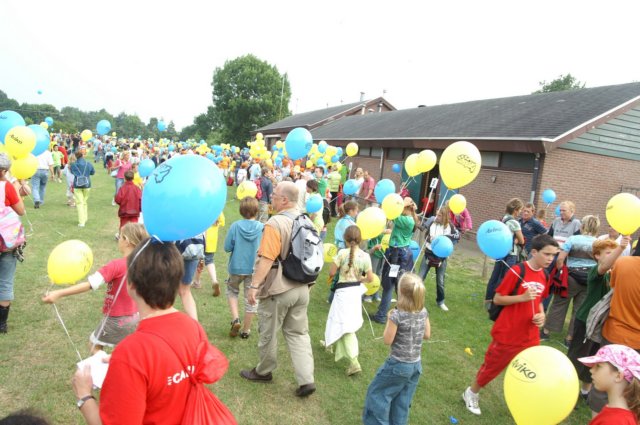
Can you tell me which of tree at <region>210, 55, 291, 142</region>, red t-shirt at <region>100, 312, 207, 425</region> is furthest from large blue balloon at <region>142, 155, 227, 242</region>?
tree at <region>210, 55, 291, 142</region>

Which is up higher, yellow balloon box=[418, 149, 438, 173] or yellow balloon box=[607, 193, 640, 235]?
yellow balloon box=[418, 149, 438, 173]

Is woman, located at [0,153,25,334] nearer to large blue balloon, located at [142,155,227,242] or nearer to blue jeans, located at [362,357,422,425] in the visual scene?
large blue balloon, located at [142,155,227,242]

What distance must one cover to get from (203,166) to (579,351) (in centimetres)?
431

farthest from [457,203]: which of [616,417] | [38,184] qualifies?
[38,184]

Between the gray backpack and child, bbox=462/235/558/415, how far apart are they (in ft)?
5.60

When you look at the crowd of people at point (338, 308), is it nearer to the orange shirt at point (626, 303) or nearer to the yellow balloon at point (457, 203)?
the orange shirt at point (626, 303)

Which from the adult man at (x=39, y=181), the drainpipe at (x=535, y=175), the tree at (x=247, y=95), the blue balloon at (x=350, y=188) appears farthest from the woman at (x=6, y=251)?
the tree at (x=247, y=95)

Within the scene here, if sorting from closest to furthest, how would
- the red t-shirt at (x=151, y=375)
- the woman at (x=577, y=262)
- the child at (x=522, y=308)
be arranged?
the red t-shirt at (x=151, y=375), the child at (x=522, y=308), the woman at (x=577, y=262)

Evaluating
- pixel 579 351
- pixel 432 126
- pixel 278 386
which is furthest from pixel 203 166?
pixel 432 126

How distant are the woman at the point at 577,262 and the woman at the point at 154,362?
16.0ft

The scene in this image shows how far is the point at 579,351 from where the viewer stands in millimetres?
4062

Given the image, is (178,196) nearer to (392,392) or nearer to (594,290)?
(392,392)

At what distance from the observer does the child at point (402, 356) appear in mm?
2848

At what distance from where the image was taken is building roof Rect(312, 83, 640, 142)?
11047 millimetres
